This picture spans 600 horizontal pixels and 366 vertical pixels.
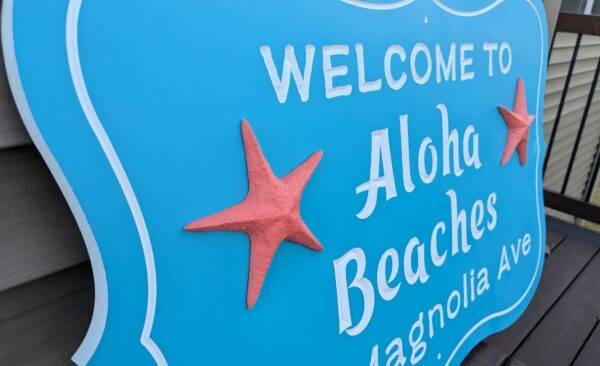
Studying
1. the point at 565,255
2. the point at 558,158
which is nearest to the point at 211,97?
the point at 565,255

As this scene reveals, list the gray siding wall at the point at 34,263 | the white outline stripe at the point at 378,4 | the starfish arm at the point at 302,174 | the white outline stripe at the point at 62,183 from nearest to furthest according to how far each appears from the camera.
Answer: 1. the white outline stripe at the point at 62,183
2. the gray siding wall at the point at 34,263
3. the starfish arm at the point at 302,174
4. the white outline stripe at the point at 378,4

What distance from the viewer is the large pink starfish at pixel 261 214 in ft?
2.20

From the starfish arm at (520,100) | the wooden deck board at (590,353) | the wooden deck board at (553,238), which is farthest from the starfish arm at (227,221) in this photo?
the wooden deck board at (553,238)

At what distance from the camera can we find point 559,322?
66.3 inches

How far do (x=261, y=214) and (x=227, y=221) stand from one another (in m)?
0.05

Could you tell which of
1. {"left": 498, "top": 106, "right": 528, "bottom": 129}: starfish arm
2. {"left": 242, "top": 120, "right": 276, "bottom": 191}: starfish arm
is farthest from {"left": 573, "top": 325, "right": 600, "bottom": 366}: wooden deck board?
{"left": 242, "top": 120, "right": 276, "bottom": 191}: starfish arm

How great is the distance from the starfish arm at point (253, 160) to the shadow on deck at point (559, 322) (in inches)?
41.6

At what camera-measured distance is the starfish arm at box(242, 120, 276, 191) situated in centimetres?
68

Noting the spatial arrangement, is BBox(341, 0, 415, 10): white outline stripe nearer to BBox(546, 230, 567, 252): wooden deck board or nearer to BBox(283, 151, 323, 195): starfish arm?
BBox(283, 151, 323, 195): starfish arm

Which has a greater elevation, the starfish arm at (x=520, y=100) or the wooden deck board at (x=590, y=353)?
the starfish arm at (x=520, y=100)

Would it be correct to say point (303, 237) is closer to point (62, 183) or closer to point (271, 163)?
point (271, 163)

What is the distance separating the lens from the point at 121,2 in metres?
0.54

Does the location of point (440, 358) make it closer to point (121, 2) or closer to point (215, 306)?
point (215, 306)

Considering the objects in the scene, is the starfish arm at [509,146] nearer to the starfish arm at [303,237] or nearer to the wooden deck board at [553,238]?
the starfish arm at [303,237]
